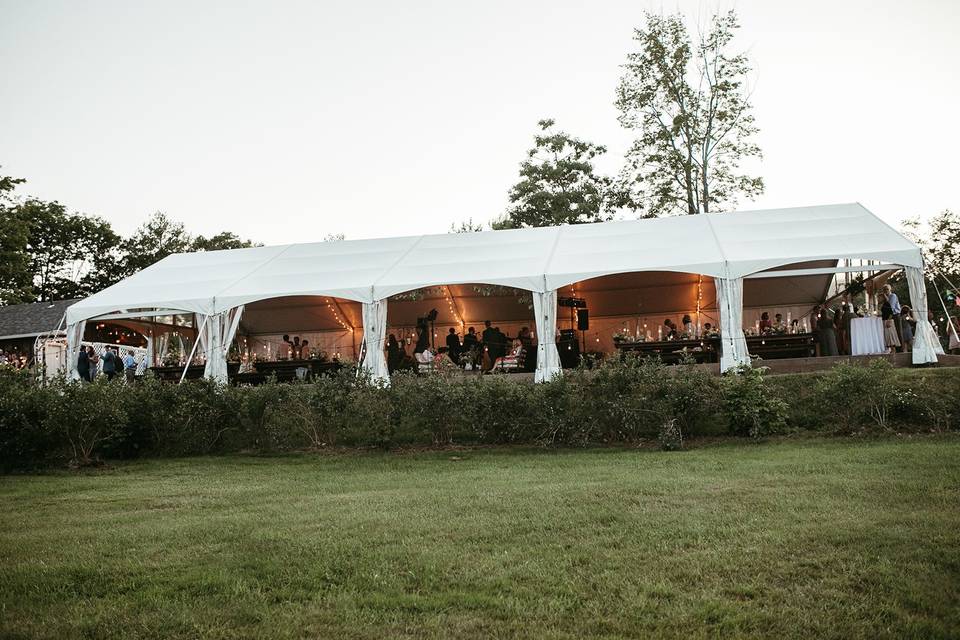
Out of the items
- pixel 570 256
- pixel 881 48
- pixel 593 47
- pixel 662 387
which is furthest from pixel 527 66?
pixel 662 387

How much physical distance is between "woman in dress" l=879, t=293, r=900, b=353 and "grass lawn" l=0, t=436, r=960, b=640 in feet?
23.9

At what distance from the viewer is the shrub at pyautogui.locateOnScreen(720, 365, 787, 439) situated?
930 cm

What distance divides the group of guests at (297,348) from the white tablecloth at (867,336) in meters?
10.9

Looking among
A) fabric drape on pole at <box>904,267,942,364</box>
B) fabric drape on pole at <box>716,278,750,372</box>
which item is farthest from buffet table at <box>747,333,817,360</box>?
fabric drape on pole at <box>904,267,942,364</box>

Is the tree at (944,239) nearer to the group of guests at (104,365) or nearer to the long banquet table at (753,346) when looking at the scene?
the long banquet table at (753,346)

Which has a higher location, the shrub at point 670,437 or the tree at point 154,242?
the tree at point 154,242

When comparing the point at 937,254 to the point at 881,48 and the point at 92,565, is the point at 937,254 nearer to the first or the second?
the point at 881,48

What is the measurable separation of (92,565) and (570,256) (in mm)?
11168

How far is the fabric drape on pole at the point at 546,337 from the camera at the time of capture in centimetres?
1295

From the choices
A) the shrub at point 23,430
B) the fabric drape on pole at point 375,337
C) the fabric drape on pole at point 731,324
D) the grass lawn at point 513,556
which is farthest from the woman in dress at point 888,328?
the shrub at point 23,430

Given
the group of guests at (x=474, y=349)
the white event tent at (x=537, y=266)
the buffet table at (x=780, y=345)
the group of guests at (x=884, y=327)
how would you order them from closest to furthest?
1. the white event tent at (x=537, y=266)
2. the buffet table at (x=780, y=345)
3. the group of guests at (x=884, y=327)
4. the group of guests at (x=474, y=349)

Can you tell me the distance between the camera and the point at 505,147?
88.7ft

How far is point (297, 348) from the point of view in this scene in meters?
18.2

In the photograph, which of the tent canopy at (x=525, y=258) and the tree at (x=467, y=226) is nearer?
the tent canopy at (x=525, y=258)
